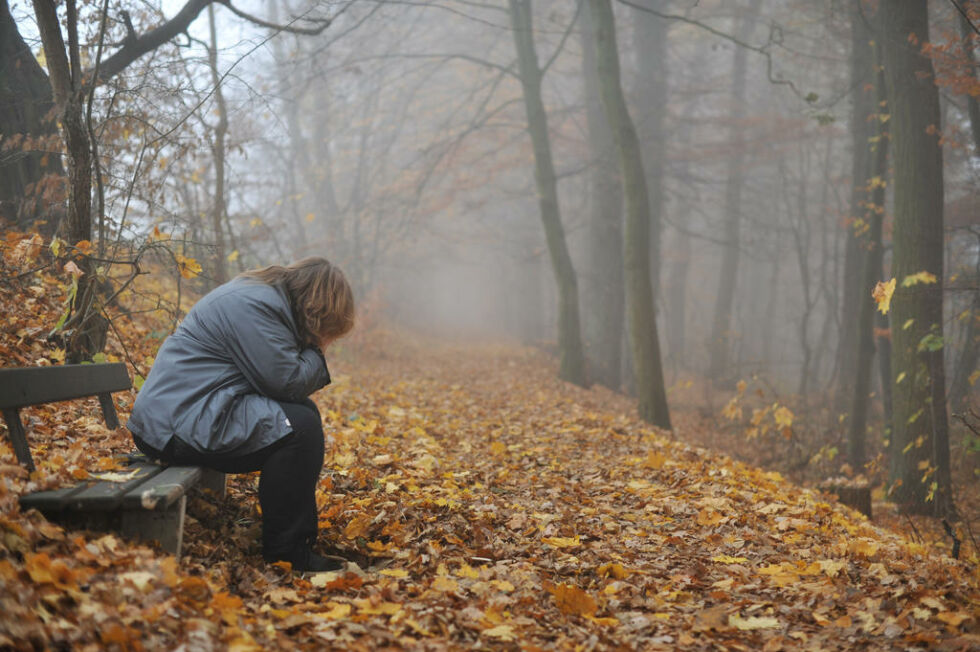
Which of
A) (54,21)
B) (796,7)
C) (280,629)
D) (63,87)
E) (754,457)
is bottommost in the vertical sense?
(754,457)

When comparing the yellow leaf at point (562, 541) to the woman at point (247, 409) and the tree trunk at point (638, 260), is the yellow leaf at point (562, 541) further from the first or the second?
the tree trunk at point (638, 260)

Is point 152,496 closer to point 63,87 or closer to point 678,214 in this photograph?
point 63,87

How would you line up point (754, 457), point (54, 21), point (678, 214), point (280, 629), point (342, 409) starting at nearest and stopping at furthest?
point (280, 629), point (54, 21), point (342, 409), point (754, 457), point (678, 214)

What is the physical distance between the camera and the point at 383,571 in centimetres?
337

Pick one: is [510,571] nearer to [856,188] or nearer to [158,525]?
[158,525]

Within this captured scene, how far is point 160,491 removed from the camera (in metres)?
2.83

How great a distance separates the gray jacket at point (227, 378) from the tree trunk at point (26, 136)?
3.66 meters

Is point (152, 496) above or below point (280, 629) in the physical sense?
above

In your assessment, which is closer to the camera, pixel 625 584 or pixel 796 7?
pixel 625 584

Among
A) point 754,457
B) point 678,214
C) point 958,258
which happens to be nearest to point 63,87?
point 754,457

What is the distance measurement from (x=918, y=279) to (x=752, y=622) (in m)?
5.22

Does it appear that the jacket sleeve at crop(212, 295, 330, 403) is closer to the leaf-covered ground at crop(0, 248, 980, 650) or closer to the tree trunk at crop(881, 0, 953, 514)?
the leaf-covered ground at crop(0, 248, 980, 650)

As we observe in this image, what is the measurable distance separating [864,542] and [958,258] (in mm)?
13774

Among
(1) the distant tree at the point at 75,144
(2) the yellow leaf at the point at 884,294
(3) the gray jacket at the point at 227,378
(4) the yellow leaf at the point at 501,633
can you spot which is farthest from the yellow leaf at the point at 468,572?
(2) the yellow leaf at the point at 884,294
